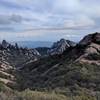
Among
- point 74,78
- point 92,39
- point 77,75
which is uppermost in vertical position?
point 92,39

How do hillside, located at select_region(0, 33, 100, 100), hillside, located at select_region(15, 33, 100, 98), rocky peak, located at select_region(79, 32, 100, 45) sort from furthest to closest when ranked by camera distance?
rocky peak, located at select_region(79, 32, 100, 45) < hillside, located at select_region(15, 33, 100, 98) < hillside, located at select_region(0, 33, 100, 100)

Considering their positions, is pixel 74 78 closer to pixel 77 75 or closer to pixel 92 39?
pixel 77 75

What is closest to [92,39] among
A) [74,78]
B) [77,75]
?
[77,75]

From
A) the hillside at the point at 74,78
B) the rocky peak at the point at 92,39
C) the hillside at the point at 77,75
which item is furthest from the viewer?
the rocky peak at the point at 92,39

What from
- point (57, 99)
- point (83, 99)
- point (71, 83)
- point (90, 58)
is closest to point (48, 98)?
point (57, 99)

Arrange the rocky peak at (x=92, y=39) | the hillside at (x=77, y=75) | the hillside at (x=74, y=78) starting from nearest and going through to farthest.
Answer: the hillside at (x=74, y=78) < the hillside at (x=77, y=75) < the rocky peak at (x=92, y=39)

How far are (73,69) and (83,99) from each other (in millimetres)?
22523

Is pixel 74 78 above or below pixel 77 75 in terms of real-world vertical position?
below

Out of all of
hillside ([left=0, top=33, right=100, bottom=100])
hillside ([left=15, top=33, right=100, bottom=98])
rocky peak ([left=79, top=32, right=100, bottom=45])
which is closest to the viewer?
hillside ([left=0, top=33, right=100, bottom=100])

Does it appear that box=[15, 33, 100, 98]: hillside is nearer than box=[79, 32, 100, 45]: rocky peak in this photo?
Yes

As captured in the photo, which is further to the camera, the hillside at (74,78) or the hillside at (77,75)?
the hillside at (77,75)

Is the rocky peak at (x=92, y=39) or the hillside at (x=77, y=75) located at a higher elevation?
the rocky peak at (x=92, y=39)

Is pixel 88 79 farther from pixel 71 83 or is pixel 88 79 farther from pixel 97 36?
pixel 97 36

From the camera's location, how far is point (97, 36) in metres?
61.0
